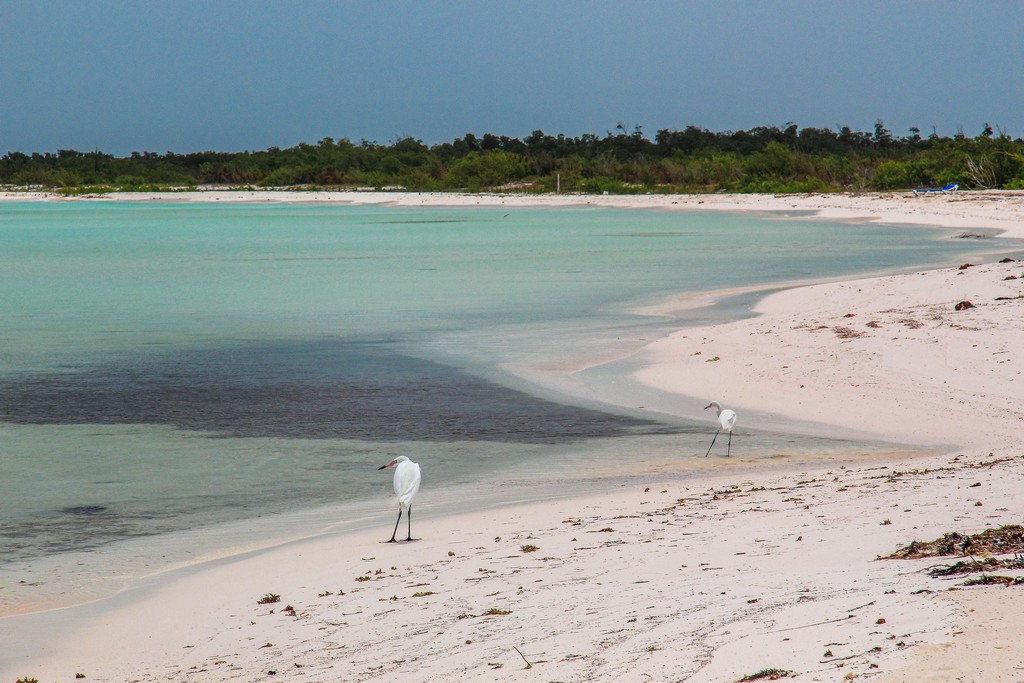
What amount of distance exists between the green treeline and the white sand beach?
4529 cm

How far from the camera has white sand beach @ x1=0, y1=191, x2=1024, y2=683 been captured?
3.95 meters

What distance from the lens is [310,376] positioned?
13.4 meters

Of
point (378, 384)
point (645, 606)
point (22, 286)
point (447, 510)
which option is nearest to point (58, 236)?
point (22, 286)

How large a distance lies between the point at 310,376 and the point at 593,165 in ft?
250

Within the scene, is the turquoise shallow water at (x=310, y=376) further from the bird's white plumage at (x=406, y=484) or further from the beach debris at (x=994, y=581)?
the beach debris at (x=994, y=581)

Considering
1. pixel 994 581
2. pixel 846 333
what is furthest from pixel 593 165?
pixel 994 581

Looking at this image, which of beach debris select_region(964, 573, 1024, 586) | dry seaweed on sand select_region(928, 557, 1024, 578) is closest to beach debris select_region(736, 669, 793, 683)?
beach debris select_region(964, 573, 1024, 586)

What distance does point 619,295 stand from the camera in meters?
21.9

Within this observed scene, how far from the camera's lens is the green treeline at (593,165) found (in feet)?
192

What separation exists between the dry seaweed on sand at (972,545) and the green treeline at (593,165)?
46969 mm

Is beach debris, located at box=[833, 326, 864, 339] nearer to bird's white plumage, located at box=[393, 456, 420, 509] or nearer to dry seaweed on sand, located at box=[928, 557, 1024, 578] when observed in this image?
bird's white plumage, located at box=[393, 456, 420, 509]

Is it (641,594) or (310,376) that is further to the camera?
(310,376)

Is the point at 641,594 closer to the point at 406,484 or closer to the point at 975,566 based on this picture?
the point at 975,566

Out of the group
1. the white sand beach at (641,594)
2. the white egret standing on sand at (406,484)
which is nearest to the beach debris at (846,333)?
the white sand beach at (641,594)
